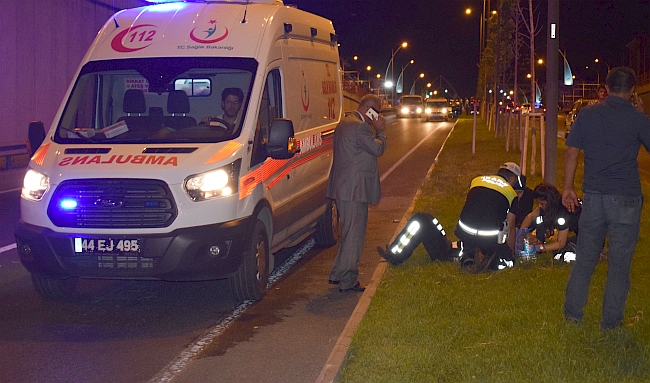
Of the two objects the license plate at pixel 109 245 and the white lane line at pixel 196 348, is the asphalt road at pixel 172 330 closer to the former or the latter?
the white lane line at pixel 196 348

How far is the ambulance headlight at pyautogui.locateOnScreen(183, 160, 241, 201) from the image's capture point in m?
7.34

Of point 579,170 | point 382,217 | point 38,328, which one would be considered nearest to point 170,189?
point 38,328

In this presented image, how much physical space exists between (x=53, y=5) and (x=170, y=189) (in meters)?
19.7

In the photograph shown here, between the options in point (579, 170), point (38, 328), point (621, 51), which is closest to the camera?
point (38, 328)

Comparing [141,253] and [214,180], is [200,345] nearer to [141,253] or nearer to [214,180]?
[141,253]

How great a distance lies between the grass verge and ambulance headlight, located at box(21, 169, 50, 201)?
2951 millimetres

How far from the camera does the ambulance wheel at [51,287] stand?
25.8 feet

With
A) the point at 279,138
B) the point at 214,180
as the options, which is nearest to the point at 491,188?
the point at 279,138

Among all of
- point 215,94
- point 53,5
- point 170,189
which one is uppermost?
point 53,5

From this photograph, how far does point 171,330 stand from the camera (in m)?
7.09

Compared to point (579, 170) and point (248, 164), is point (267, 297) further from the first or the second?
point (579, 170)

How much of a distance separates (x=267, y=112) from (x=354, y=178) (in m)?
1.11

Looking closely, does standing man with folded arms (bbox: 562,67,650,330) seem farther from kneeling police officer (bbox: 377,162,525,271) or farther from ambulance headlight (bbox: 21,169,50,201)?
ambulance headlight (bbox: 21,169,50,201)

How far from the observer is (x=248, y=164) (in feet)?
25.5
